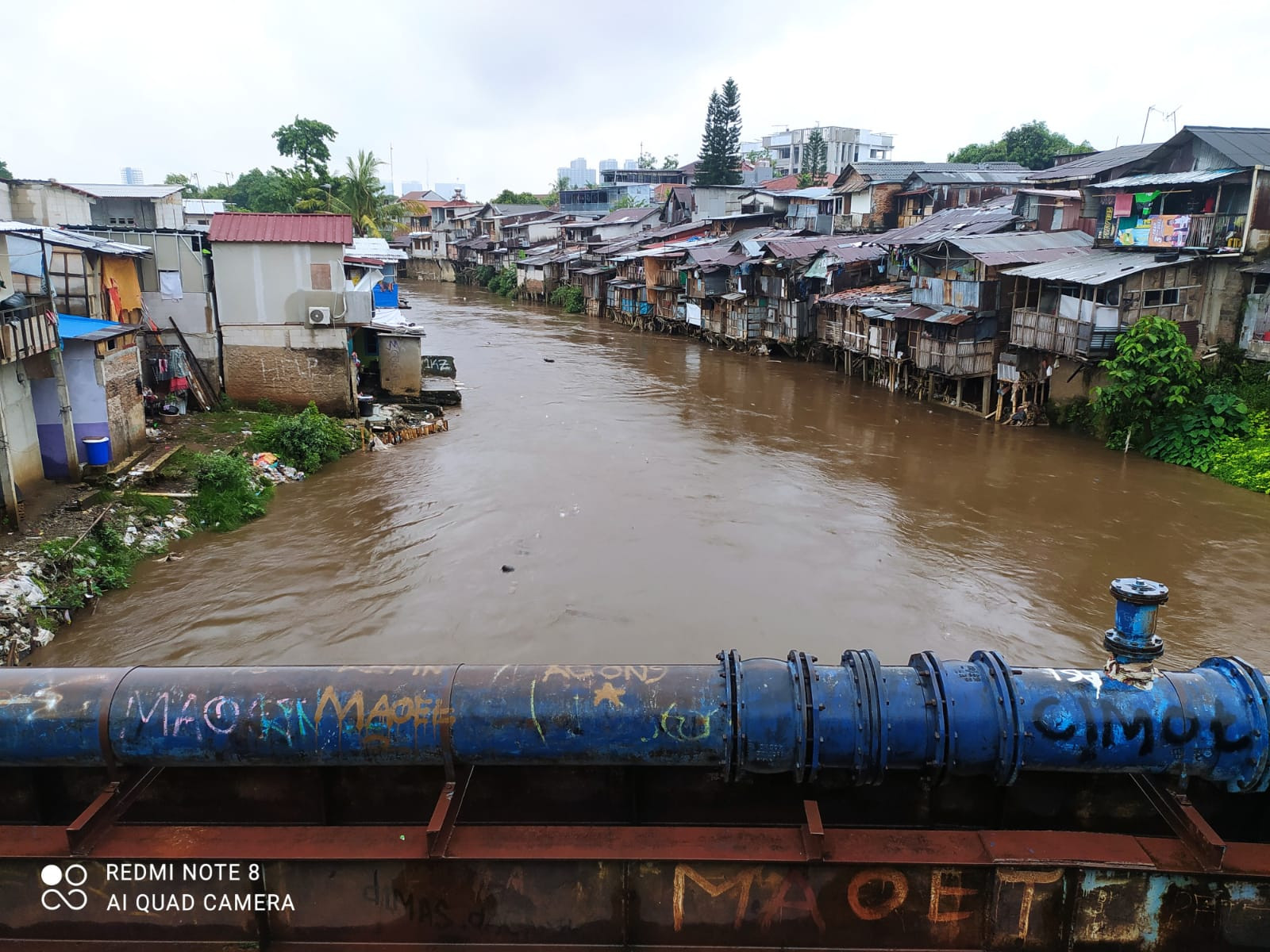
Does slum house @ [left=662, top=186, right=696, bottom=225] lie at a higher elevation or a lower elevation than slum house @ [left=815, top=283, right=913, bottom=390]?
higher

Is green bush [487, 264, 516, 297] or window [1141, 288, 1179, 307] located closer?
window [1141, 288, 1179, 307]

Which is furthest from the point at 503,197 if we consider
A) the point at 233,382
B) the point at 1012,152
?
the point at 233,382

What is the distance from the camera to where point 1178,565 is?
16.5 metres

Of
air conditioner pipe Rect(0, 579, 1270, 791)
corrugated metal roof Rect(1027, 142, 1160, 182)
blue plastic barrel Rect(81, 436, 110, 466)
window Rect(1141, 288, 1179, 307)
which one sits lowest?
blue plastic barrel Rect(81, 436, 110, 466)

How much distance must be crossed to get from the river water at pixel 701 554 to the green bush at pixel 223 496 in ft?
1.75

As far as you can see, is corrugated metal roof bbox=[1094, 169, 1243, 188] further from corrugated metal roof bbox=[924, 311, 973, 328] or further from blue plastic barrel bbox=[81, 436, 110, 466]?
blue plastic barrel bbox=[81, 436, 110, 466]

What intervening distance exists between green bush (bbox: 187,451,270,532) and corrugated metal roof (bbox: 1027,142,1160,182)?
26.7m

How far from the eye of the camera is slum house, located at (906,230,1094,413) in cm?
2728

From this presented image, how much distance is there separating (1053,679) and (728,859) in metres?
2.61

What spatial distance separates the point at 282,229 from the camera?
2302 cm

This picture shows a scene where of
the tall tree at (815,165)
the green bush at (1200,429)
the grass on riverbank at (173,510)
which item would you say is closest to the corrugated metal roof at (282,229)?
the grass on riverbank at (173,510)

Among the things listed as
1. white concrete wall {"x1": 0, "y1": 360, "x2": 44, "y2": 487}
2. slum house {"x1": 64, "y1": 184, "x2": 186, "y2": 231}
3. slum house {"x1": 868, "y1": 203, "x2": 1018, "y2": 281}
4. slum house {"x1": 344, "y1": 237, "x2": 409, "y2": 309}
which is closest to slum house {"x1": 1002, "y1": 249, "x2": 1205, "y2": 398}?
slum house {"x1": 868, "y1": 203, "x2": 1018, "y2": 281}

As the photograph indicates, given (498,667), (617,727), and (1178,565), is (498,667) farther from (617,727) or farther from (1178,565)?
(1178,565)

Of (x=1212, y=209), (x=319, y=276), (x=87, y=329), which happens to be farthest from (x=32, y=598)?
(x=1212, y=209)
